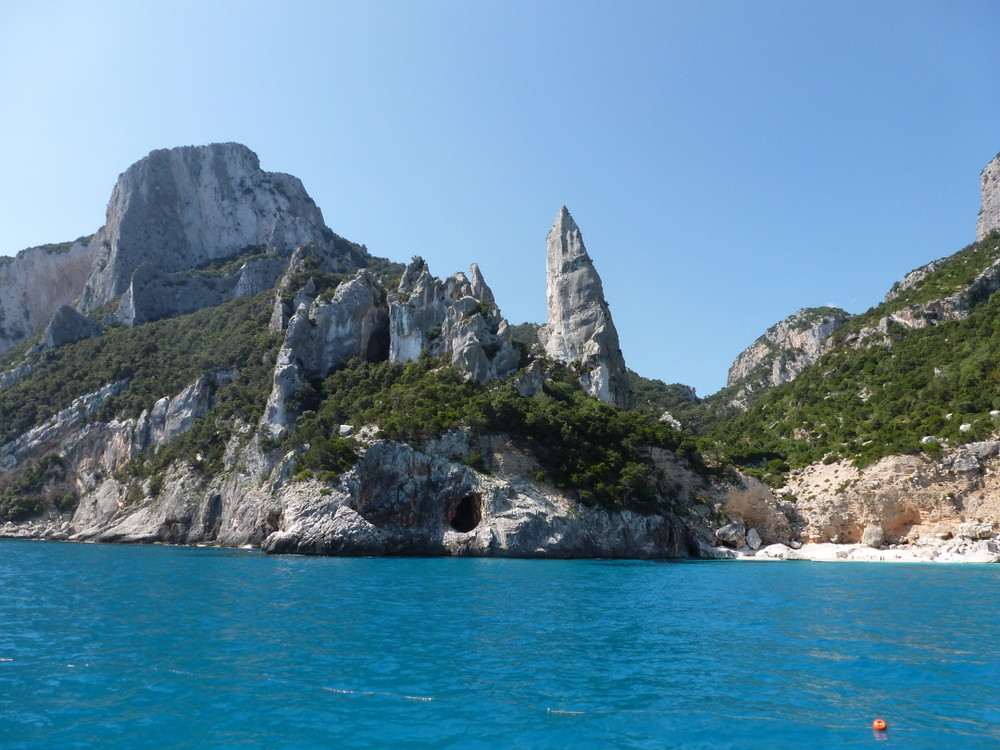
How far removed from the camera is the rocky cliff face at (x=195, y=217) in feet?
363

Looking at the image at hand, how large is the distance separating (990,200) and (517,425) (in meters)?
87.2

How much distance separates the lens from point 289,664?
538 inches

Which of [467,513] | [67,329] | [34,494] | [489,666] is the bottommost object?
[489,666]

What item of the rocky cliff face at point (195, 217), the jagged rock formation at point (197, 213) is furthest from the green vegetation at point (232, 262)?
the jagged rock formation at point (197, 213)

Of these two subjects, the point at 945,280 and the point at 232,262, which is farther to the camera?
the point at 232,262

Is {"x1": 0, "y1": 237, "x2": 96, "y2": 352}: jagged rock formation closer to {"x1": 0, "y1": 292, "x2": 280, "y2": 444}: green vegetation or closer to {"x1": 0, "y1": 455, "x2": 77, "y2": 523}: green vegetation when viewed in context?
{"x1": 0, "y1": 292, "x2": 280, "y2": 444}: green vegetation

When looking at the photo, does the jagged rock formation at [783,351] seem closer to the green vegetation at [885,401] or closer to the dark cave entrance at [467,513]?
the green vegetation at [885,401]

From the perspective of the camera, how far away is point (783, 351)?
118 metres

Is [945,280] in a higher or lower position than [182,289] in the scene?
lower

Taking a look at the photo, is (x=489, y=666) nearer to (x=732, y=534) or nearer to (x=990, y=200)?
(x=732, y=534)

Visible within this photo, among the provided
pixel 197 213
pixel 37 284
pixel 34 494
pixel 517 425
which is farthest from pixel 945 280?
pixel 37 284

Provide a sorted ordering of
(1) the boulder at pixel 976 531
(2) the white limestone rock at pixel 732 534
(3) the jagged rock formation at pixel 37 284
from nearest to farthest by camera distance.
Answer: (1) the boulder at pixel 976 531
(2) the white limestone rock at pixel 732 534
(3) the jagged rock formation at pixel 37 284

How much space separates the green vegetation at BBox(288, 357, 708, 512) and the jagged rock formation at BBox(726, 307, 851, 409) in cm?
5166

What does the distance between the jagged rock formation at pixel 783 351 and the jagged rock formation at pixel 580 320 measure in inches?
1467
